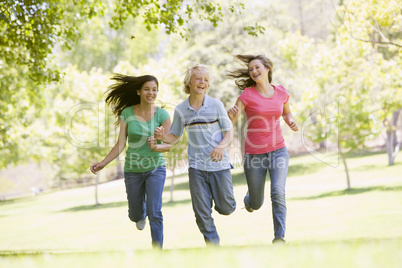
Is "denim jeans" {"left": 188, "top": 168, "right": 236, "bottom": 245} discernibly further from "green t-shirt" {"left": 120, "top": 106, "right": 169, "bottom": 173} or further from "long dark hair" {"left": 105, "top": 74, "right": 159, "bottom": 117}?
"long dark hair" {"left": 105, "top": 74, "right": 159, "bottom": 117}

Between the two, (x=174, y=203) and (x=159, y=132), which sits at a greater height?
(x=159, y=132)

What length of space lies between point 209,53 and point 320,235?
2041cm

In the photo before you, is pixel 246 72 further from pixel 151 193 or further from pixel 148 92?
pixel 151 193

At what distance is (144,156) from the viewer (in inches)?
289

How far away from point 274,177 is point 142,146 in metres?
1.71

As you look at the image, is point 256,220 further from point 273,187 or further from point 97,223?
point 273,187

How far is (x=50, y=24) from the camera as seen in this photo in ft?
38.1

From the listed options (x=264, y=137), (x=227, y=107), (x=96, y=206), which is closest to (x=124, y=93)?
(x=264, y=137)

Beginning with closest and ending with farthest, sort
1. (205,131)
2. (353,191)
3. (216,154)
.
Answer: (216,154) → (205,131) → (353,191)

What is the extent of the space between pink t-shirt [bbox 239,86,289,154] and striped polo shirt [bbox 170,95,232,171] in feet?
1.53

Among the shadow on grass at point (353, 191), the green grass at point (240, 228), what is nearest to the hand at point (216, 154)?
the green grass at point (240, 228)

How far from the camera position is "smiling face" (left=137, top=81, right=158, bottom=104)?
7.60 metres

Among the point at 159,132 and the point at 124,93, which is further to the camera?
the point at 124,93

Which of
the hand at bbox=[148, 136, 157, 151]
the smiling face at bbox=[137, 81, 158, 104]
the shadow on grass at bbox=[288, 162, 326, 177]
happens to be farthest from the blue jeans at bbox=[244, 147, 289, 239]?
the shadow on grass at bbox=[288, 162, 326, 177]
